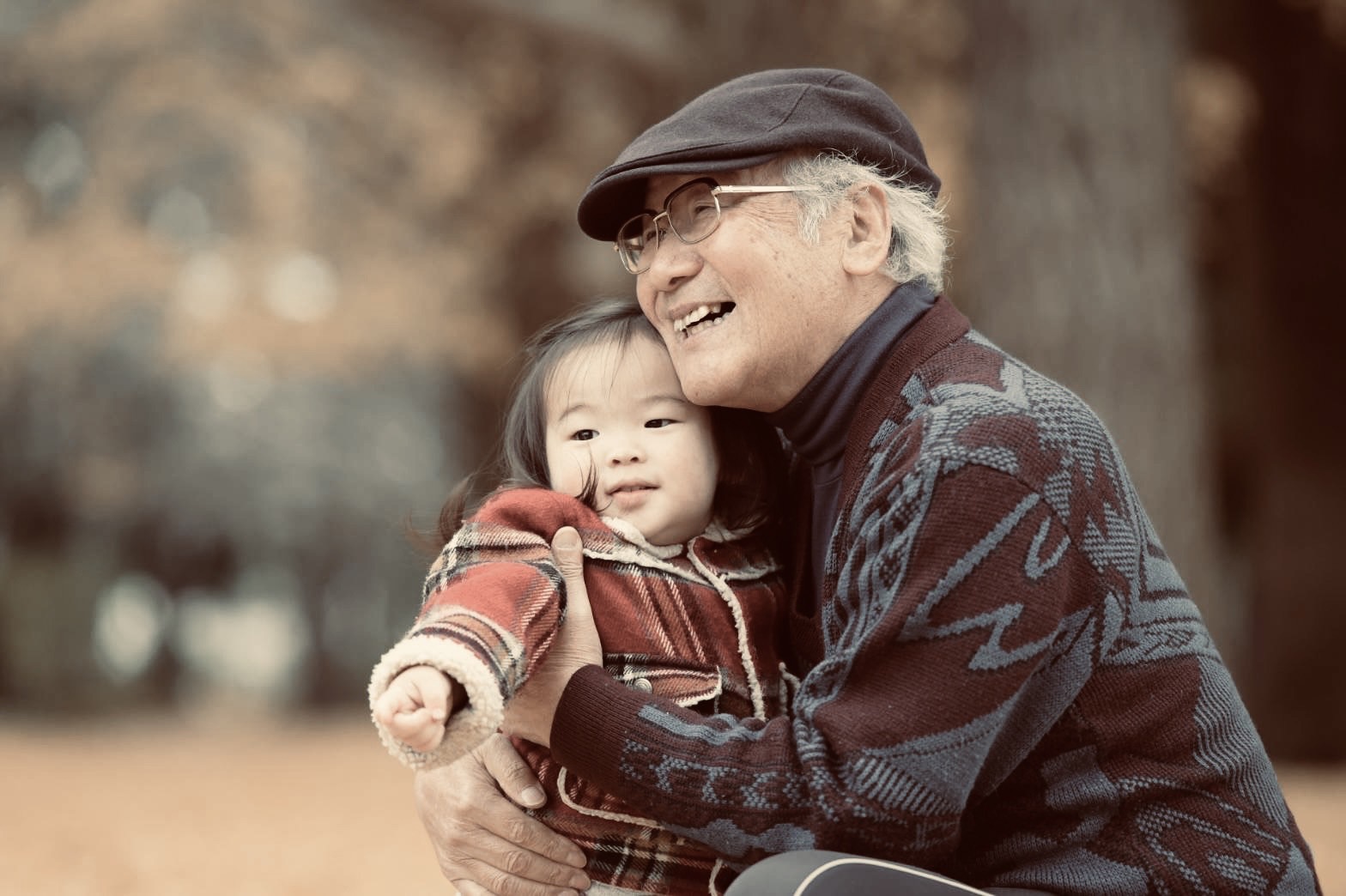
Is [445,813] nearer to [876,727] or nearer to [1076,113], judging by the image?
[876,727]

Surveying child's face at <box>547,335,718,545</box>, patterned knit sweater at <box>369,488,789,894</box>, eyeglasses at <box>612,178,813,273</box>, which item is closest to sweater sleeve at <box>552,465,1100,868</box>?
patterned knit sweater at <box>369,488,789,894</box>

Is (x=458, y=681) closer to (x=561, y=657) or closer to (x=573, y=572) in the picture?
(x=561, y=657)

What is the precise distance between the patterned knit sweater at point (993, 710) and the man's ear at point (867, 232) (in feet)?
0.99

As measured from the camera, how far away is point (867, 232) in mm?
2508

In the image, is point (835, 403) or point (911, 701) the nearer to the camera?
point (911, 701)

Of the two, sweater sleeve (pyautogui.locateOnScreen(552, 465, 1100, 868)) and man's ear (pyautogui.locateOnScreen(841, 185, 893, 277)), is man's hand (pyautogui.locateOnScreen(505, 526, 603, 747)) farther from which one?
man's ear (pyautogui.locateOnScreen(841, 185, 893, 277))

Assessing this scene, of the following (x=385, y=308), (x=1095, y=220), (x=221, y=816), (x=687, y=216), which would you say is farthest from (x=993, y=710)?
(x=385, y=308)

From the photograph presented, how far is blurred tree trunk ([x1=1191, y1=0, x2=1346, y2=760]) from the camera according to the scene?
873cm

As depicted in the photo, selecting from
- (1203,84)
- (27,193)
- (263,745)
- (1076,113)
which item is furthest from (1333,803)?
(27,193)

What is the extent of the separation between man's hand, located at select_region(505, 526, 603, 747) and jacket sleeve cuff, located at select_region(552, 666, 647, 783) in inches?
0.9

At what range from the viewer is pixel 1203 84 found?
8.84 metres

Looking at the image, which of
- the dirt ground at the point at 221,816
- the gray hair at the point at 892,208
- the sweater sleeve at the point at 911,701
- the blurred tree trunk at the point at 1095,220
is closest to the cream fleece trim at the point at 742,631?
the sweater sleeve at the point at 911,701

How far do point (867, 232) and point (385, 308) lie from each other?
31.6 ft

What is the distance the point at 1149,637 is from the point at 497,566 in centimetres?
99
